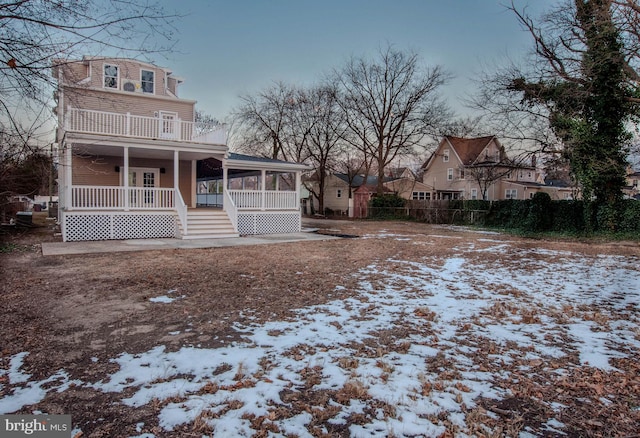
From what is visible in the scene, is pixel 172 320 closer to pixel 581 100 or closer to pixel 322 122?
pixel 581 100

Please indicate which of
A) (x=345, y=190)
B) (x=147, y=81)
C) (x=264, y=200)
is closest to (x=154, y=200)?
(x=264, y=200)

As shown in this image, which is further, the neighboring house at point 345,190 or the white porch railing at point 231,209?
the neighboring house at point 345,190

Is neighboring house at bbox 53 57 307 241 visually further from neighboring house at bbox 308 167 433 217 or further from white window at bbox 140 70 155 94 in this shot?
neighboring house at bbox 308 167 433 217

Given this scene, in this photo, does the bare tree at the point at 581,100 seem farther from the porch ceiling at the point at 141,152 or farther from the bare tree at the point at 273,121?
the bare tree at the point at 273,121

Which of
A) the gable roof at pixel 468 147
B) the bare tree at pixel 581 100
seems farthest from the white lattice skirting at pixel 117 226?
the gable roof at pixel 468 147

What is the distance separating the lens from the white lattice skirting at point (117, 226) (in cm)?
1203

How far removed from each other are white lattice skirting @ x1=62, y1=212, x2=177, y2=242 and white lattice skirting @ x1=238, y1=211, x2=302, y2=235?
2711mm

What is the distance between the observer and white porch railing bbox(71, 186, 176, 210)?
12500 millimetres

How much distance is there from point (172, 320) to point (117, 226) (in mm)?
9672

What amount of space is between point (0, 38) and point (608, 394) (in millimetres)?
5792

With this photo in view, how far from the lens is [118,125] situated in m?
13.6

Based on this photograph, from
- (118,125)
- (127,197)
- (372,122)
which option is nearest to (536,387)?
(127,197)

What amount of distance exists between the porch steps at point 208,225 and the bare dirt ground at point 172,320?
10.8 feet

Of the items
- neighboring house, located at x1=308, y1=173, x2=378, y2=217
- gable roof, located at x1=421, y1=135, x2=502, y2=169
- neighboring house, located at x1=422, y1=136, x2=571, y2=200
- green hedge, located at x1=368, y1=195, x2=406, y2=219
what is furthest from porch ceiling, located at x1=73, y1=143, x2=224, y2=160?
gable roof, located at x1=421, y1=135, x2=502, y2=169
